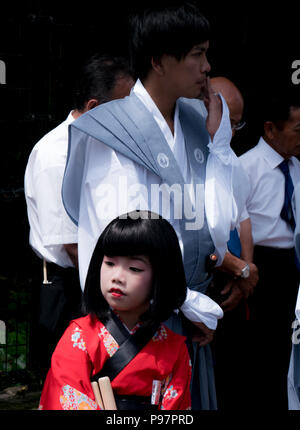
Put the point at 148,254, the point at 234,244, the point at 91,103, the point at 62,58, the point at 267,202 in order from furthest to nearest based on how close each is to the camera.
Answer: the point at 62,58
the point at 267,202
the point at 234,244
the point at 91,103
the point at 148,254

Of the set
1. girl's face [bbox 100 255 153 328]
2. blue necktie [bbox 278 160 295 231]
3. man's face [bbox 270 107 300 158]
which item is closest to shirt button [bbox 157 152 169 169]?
girl's face [bbox 100 255 153 328]

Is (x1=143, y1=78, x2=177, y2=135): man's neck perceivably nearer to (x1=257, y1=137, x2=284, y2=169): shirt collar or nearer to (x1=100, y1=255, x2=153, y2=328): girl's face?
(x1=100, y1=255, x2=153, y2=328): girl's face

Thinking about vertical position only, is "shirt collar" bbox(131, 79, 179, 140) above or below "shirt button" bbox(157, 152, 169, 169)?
above

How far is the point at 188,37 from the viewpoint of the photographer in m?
3.80

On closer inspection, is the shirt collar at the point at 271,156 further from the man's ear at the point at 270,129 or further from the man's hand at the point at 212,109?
the man's hand at the point at 212,109

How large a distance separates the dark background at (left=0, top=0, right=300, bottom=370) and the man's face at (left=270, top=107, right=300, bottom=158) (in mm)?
725

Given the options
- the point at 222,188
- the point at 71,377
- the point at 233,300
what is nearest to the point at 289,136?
the point at 233,300

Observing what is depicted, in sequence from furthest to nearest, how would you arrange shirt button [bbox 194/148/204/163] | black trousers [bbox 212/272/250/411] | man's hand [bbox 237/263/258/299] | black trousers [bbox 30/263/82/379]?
black trousers [bbox 212/272/250/411]
man's hand [bbox 237/263/258/299]
black trousers [bbox 30/263/82/379]
shirt button [bbox 194/148/204/163]

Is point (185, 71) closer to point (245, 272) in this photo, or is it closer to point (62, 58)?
point (245, 272)

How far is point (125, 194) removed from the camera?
145 inches

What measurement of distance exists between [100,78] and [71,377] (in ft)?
5.94

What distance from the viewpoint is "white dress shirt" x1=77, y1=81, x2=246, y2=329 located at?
368 centimetres

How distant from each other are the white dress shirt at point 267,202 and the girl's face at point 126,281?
193 centimetres

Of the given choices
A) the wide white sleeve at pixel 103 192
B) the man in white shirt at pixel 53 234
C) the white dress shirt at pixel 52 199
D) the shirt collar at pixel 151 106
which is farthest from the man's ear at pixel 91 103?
the wide white sleeve at pixel 103 192
